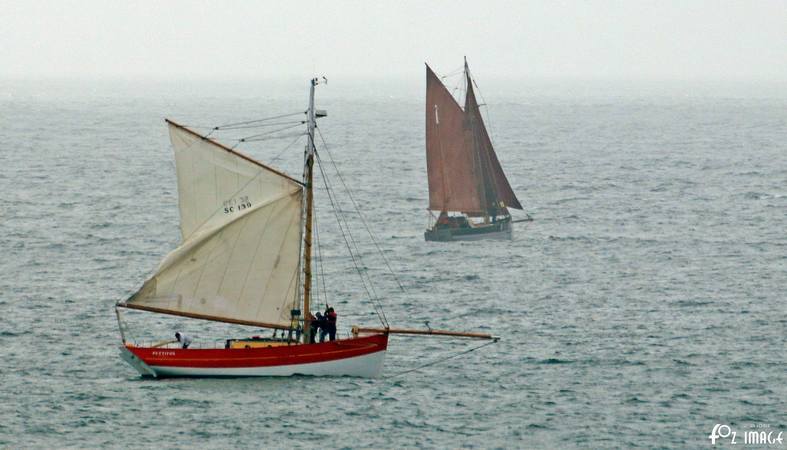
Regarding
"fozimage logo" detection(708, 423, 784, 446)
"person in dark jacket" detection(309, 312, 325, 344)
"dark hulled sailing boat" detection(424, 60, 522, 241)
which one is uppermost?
"dark hulled sailing boat" detection(424, 60, 522, 241)

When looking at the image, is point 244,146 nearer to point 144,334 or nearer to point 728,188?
point 728,188

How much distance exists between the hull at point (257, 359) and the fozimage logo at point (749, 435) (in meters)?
14.8

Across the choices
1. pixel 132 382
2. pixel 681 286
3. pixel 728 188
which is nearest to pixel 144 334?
pixel 132 382

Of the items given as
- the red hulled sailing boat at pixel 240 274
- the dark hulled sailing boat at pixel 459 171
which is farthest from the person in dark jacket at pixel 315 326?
the dark hulled sailing boat at pixel 459 171

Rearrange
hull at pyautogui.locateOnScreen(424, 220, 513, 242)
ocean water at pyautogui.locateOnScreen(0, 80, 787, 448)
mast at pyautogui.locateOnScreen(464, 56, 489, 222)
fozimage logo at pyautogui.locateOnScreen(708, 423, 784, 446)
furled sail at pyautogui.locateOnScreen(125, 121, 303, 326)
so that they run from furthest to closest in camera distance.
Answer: mast at pyautogui.locateOnScreen(464, 56, 489, 222) → hull at pyautogui.locateOnScreen(424, 220, 513, 242) → furled sail at pyautogui.locateOnScreen(125, 121, 303, 326) → ocean water at pyautogui.locateOnScreen(0, 80, 787, 448) → fozimage logo at pyautogui.locateOnScreen(708, 423, 784, 446)

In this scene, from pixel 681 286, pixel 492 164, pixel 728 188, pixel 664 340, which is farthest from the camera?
pixel 728 188

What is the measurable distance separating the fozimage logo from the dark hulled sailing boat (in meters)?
48.0

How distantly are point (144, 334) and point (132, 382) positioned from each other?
10.2 m

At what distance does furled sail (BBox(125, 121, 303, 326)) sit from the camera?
56719 mm

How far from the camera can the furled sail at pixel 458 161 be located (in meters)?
100

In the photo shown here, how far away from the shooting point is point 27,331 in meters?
68.1

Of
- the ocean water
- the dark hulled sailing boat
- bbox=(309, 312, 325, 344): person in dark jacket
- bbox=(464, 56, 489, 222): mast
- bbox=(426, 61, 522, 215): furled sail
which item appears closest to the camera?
the ocean water

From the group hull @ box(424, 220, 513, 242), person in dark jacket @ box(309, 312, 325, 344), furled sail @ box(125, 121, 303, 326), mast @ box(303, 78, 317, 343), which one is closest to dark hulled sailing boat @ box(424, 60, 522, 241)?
hull @ box(424, 220, 513, 242)

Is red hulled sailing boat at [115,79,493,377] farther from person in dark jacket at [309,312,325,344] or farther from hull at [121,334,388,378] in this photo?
person in dark jacket at [309,312,325,344]
